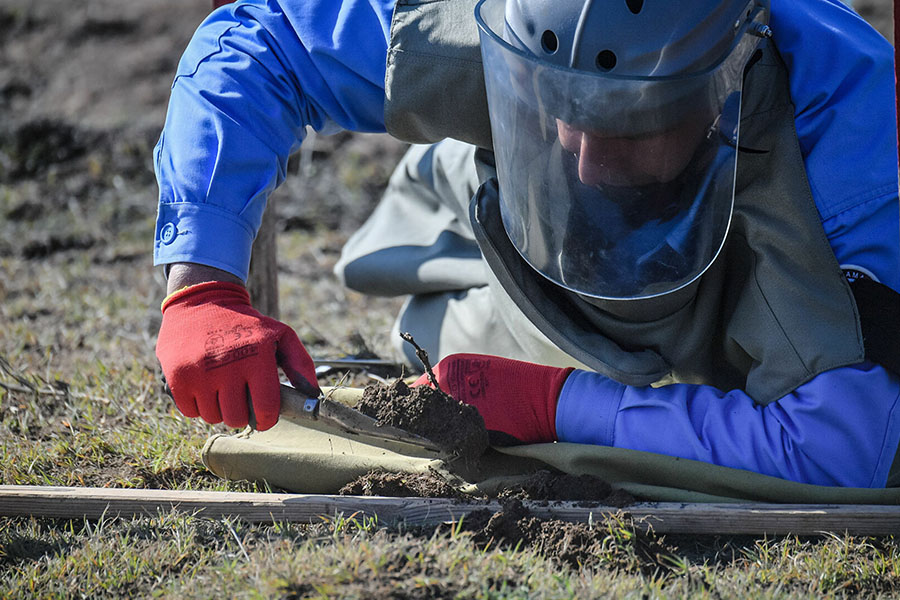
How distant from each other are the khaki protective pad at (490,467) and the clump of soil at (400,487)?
3 centimetres

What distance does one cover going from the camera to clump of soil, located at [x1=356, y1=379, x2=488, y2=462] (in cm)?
196

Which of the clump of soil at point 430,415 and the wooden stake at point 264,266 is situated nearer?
the clump of soil at point 430,415

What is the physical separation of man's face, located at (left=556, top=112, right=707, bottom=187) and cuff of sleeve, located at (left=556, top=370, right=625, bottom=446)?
1.75ft

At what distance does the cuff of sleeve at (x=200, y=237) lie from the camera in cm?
202

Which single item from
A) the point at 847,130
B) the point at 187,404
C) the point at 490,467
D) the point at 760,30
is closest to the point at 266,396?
the point at 187,404

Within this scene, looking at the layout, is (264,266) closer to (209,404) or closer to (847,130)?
(209,404)

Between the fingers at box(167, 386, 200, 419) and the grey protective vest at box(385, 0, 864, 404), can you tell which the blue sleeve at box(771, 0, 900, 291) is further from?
the fingers at box(167, 386, 200, 419)

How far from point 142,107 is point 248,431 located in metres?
3.62

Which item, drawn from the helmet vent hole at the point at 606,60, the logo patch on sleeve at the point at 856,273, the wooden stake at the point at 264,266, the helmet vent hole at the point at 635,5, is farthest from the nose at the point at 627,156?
the wooden stake at the point at 264,266

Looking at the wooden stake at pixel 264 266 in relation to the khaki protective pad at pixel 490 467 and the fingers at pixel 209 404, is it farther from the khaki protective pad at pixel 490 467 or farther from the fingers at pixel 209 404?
the fingers at pixel 209 404

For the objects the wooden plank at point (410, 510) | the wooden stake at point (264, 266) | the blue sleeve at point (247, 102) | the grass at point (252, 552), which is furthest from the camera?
the wooden stake at point (264, 266)

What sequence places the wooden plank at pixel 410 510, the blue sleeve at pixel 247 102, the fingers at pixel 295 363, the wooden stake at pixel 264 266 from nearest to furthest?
the wooden plank at pixel 410 510
the fingers at pixel 295 363
the blue sleeve at pixel 247 102
the wooden stake at pixel 264 266

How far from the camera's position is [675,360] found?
220cm

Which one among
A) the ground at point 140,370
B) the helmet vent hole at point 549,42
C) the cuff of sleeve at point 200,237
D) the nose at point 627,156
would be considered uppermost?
the helmet vent hole at point 549,42
